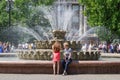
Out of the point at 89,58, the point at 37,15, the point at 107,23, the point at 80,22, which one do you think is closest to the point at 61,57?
the point at 89,58

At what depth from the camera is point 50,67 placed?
18.8 m

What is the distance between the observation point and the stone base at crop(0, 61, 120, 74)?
18609 mm

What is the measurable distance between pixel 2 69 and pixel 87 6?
31.6 meters

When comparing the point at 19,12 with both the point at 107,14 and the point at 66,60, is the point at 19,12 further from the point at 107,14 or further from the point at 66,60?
the point at 66,60

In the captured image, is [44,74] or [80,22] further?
[80,22]

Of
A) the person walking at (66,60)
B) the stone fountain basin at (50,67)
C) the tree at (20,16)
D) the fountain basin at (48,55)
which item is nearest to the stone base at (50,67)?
the stone fountain basin at (50,67)

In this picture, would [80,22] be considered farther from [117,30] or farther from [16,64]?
[16,64]

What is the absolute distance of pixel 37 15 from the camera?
6662 centimetres

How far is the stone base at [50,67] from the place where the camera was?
18.6 meters

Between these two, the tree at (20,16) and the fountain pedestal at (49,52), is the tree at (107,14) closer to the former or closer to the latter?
the tree at (20,16)
